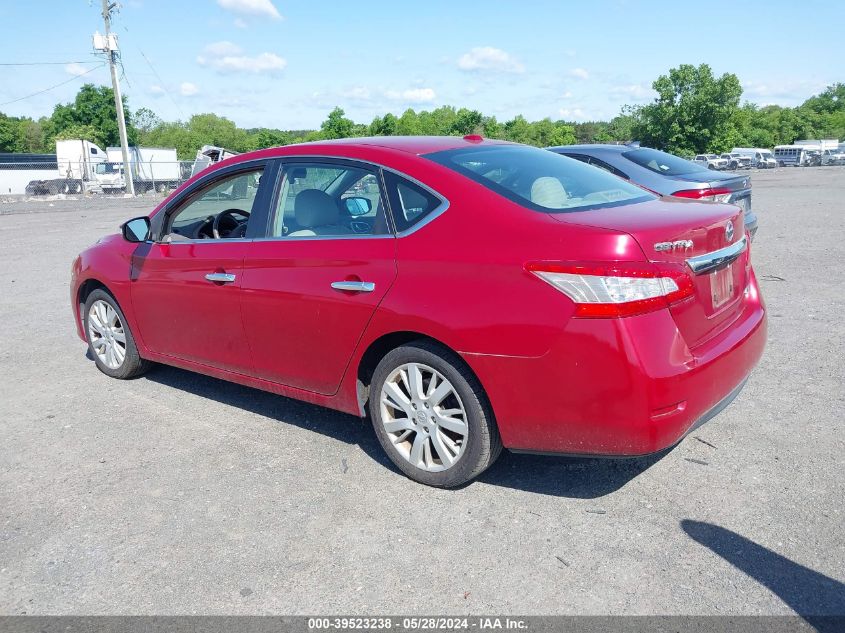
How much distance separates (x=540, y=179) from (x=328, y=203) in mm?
1181

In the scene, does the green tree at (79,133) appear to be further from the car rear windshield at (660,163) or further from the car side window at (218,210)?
the car side window at (218,210)

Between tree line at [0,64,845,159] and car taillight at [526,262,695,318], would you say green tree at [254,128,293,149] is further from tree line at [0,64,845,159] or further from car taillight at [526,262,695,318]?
car taillight at [526,262,695,318]

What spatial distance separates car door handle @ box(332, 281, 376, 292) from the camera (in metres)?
3.78

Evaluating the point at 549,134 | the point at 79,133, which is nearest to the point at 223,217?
the point at 79,133

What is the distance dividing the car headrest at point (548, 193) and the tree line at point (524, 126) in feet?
165

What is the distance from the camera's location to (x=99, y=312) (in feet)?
18.9

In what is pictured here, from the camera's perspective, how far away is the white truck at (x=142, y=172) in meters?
43.4

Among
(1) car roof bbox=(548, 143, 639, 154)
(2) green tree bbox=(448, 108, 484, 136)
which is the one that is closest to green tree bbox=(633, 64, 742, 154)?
(2) green tree bbox=(448, 108, 484, 136)

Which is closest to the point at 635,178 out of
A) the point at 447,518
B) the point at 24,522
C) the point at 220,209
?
the point at 220,209

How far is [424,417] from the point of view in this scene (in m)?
3.74

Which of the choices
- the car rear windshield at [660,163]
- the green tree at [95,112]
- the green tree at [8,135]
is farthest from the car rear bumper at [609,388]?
the green tree at [8,135]

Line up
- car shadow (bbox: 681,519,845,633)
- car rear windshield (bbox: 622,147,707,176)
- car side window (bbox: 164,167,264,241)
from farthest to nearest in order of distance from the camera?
car rear windshield (bbox: 622,147,707,176) → car side window (bbox: 164,167,264,241) → car shadow (bbox: 681,519,845,633)

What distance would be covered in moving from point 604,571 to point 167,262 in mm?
3401

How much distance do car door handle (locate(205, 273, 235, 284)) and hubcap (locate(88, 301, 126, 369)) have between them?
138 cm
